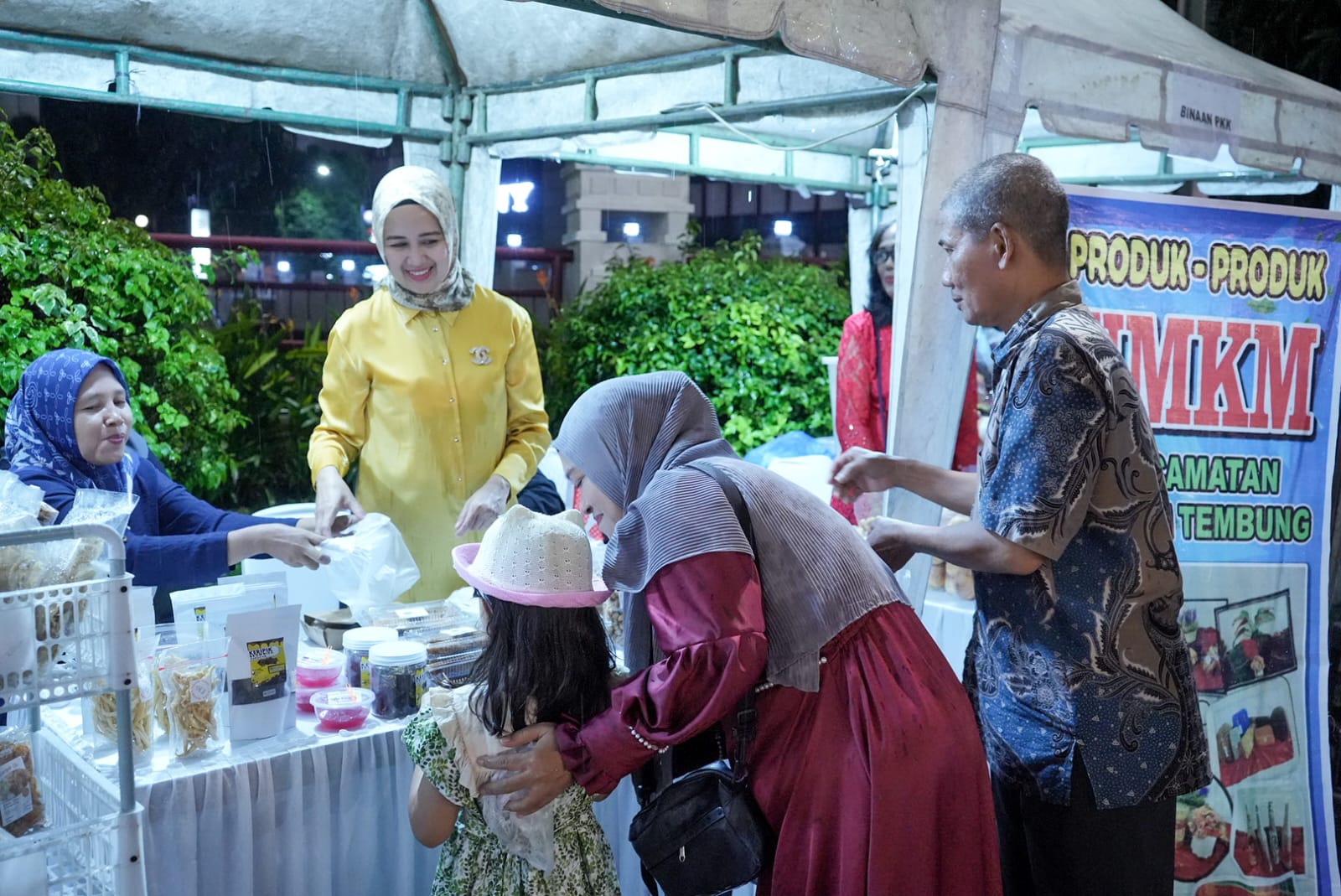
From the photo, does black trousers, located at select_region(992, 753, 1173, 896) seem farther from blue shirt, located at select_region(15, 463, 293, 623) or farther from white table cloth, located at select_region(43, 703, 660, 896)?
blue shirt, located at select_region(15, 463, 293, 623)

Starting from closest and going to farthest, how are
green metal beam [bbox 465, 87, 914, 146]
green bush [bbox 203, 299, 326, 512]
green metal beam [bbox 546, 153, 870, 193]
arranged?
green metal beam [bbox 465, 87, 914, 146], green metal beam [bbox 546, 153, 870, 193], green bush [bbox 203, 299, 326, 512]

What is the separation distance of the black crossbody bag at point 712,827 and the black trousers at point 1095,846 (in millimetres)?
→ 508

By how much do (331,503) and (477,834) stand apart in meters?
1.12

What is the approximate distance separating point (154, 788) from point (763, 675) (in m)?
1.05

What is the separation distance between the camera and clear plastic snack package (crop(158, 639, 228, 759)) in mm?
1971

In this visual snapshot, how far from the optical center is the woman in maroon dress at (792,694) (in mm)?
1658

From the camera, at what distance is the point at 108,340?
13.5 feet

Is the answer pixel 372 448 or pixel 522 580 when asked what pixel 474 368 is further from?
pixel 522 580

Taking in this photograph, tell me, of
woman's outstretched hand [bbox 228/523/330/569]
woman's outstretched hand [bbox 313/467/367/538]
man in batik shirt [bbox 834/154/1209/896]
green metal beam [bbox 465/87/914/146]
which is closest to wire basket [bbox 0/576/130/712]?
woman's outstretched hand [bbox 228/523/330/569]

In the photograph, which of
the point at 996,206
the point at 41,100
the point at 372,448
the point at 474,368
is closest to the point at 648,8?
the point at 996,206

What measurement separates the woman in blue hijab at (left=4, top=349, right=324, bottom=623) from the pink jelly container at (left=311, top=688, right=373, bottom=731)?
1.33 ft

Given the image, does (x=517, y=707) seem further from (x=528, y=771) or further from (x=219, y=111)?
(x=219, y=111)

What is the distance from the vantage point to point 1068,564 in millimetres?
1870

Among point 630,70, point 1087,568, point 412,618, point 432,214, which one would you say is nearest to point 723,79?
point 630,70
